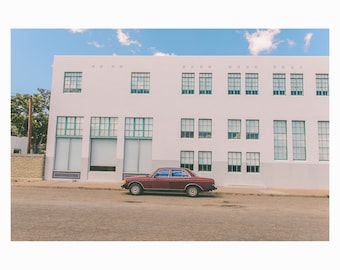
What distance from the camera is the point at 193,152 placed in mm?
18656

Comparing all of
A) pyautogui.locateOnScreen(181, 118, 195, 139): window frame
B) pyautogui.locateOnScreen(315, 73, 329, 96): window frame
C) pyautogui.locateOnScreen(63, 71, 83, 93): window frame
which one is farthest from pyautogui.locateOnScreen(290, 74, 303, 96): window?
pyautogui.locateOnScreen(63, 71, 83, 93): window frame

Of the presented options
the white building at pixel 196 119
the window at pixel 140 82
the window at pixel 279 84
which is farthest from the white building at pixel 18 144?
the window at pixel 279 84

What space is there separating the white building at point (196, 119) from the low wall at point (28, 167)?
2.32ft

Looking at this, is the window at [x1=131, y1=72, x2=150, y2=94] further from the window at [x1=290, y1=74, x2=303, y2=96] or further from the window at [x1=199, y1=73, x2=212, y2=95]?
the window at [x1=290, y1=74, x2=303, y2=96]

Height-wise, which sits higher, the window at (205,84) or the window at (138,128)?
the window at (205,84)

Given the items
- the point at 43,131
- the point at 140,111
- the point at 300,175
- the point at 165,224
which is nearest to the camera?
the point at 165,224

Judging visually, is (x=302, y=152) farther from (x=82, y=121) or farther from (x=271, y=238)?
(x=82, y=121)

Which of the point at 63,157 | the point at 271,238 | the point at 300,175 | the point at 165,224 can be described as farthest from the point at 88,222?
the point at 300,175

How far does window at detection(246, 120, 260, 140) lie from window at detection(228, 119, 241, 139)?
26.4 inches

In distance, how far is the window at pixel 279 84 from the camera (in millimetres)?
18948

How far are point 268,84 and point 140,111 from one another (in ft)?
33.6

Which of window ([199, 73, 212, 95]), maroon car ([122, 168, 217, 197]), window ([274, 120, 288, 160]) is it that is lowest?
maroon car ([122, 168, 217, 197])

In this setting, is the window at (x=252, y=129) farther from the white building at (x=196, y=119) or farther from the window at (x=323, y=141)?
the window at (x=323, y=141)

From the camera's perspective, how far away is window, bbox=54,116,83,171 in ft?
63.0
